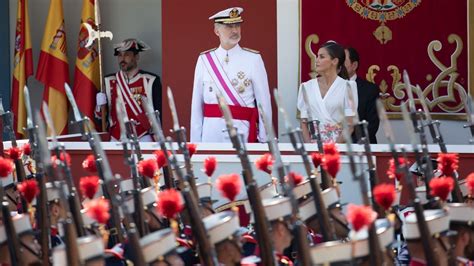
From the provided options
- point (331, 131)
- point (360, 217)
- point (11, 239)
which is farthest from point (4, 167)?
point (331, 131)

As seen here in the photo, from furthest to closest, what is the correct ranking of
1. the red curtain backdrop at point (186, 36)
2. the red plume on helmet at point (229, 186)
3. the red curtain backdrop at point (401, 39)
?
the red curtain backdrop at point (186, 36), the red curtain backdrop at point (401, 39), the red plume on helmet at point (229, 186)

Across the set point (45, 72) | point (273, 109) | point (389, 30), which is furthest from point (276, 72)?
point (45, 72)

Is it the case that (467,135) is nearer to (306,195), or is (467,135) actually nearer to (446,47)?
(446,47)

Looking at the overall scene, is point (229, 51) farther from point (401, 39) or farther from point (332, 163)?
point (332, 163)

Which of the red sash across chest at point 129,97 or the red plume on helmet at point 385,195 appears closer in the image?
the red plume on helmet at point 385,195

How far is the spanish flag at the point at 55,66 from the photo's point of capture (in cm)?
1195

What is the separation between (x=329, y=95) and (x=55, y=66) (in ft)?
12.8

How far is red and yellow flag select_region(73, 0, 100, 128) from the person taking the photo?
1180cm

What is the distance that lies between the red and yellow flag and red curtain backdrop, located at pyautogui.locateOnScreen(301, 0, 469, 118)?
232 cm

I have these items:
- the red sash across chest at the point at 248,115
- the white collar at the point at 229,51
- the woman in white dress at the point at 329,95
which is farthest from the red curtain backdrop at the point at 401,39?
the woman in white dress at the point at 329,95

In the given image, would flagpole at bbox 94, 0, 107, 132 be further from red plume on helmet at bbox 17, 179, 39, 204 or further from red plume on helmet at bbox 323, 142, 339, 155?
red plume on helmet at bbox 17, 179, 39, 204

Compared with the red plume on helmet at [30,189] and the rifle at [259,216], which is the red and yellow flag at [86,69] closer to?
the red plume on helmet at [30,189]

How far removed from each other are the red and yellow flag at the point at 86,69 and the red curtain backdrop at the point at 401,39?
7.61 feet

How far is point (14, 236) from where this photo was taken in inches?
212
